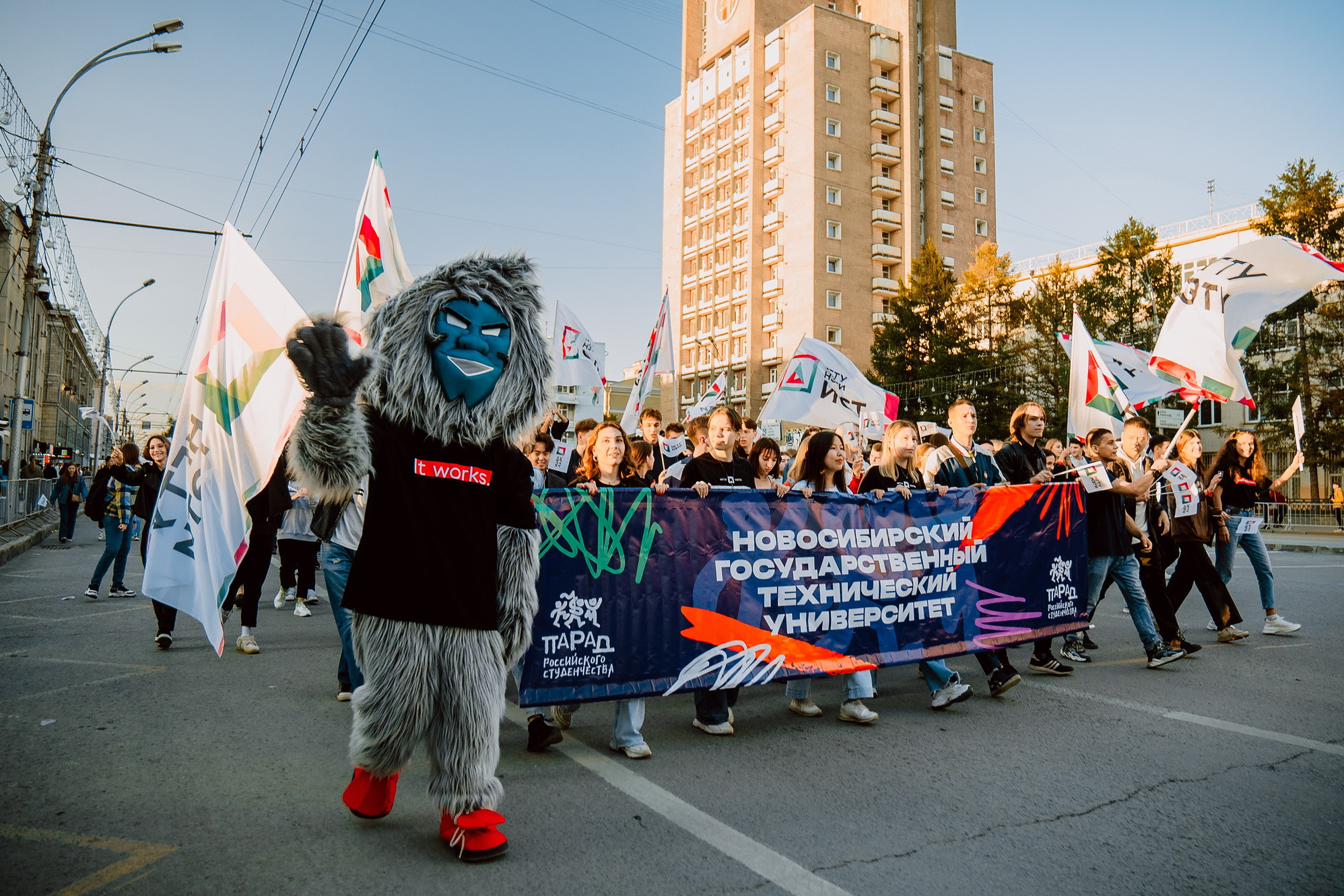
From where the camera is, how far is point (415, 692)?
10.4 ft

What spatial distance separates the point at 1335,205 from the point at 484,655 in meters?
37.1

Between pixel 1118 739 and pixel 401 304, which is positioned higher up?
pixel 401 304

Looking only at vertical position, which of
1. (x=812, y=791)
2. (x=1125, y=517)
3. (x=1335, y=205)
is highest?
(x=1335, y=205)

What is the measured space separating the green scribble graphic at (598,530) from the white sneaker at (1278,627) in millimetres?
6984

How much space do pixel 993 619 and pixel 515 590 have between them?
396 centimetres

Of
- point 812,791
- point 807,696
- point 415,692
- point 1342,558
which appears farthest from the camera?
point 1342,558

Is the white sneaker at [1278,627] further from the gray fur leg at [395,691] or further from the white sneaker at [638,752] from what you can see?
the gray fur leg at [395,691]

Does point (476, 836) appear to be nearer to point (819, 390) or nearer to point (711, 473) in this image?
point (711, 473)

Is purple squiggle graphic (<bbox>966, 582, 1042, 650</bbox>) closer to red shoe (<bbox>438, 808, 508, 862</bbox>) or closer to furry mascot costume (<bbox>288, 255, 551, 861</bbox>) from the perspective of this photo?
furry mascot costume (<bbox>288, 255, 551, 861</bbox>)

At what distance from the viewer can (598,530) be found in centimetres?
483

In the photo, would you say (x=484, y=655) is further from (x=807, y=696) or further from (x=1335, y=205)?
(x=1335, y=205)

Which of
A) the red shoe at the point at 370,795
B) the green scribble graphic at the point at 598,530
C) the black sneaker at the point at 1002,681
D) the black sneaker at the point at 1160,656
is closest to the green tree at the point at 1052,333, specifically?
the black sneaker at the point at 1160,656

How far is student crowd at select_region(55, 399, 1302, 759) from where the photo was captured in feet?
17.6

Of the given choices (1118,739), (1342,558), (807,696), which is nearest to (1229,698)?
(1118,739)
